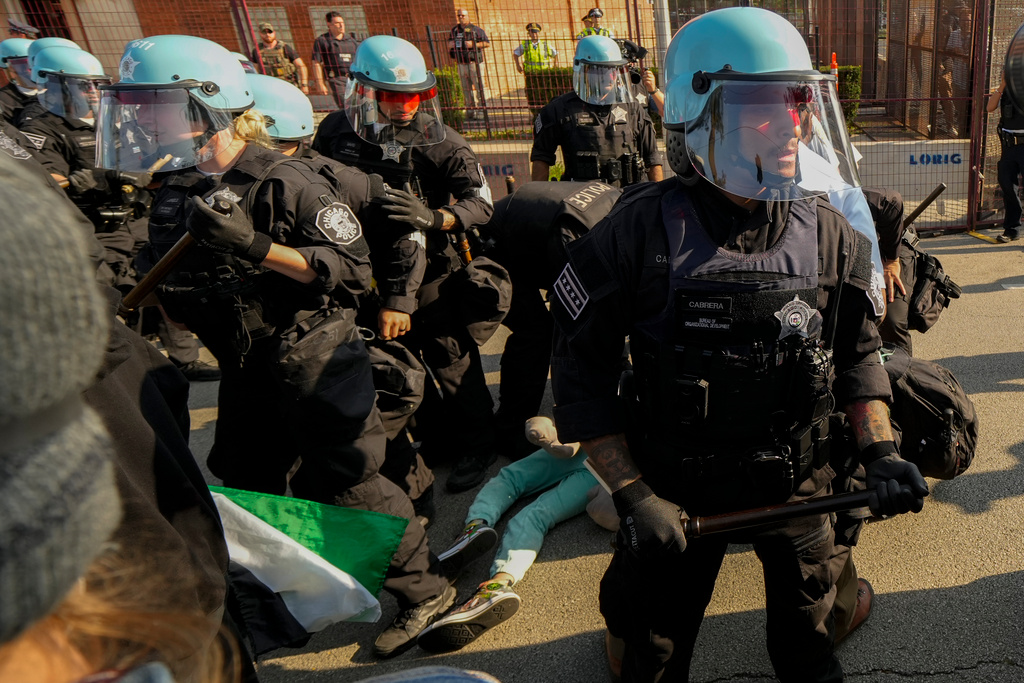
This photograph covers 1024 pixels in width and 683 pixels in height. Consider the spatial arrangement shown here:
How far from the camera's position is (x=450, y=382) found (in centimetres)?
377

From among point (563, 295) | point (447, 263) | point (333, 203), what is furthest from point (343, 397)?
point (447, 263)

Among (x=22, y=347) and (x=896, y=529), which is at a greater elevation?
(x=22, y=347)

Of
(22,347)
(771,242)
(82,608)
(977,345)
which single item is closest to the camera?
(22,347)

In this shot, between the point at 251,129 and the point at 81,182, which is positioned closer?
the point at 251,129

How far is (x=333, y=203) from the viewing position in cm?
261

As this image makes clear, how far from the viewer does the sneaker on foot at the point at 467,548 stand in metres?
2.90

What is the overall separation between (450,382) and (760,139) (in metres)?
2.38

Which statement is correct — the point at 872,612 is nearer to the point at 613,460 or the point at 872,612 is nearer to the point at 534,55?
the point at 613,460

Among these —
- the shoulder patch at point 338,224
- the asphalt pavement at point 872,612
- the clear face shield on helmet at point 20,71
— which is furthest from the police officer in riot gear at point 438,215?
the clear face shield on helmet at point 20,71

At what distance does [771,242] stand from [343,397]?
1.58 metres

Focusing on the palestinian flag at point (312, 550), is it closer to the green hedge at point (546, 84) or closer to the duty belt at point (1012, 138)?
the duty belt at point (1012, 138)

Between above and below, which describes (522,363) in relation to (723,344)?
below

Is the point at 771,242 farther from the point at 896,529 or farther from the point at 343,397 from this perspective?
the point at 896,529

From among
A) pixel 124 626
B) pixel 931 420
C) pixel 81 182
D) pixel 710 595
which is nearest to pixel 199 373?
pixel 81 182
